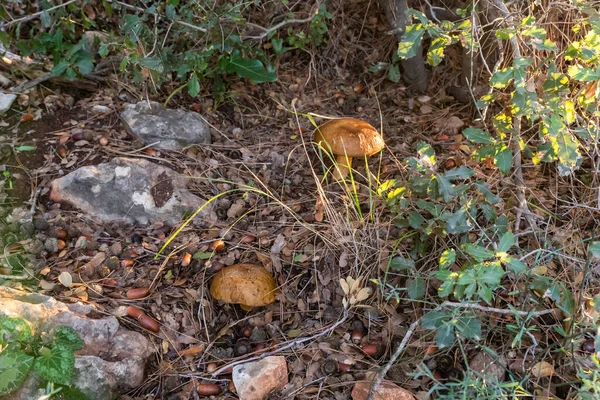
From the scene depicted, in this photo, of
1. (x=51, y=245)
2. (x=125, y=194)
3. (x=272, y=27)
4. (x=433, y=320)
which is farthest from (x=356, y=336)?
(x=272, y=27)

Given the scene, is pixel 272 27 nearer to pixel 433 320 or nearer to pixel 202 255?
pixel 202 255

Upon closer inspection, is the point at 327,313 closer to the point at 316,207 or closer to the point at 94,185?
the point at 316,207

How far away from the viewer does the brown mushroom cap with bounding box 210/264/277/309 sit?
8.16 ft

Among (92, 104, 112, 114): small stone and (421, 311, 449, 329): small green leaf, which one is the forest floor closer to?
(92, 104, 112, 114): small stone

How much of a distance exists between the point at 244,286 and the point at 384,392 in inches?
31.5

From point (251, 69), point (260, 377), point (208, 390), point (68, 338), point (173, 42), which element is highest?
point (173, 42)

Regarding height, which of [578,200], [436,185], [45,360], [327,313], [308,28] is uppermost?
[308,28]

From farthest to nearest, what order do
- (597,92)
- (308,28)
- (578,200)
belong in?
(308,28) → (578,200) → (597,92)

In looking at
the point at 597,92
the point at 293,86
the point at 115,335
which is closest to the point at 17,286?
the point at 115,335

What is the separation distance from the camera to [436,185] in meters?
2.47

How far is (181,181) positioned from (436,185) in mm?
1548

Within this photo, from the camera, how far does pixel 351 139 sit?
9.70ft

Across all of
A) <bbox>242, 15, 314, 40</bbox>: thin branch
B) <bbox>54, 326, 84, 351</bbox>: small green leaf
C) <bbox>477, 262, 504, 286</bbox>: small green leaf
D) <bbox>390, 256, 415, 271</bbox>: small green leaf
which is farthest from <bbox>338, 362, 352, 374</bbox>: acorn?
<bbox>242, 15, 314, 40</bbox>: thin branch

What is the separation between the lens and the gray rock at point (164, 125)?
335 cm
